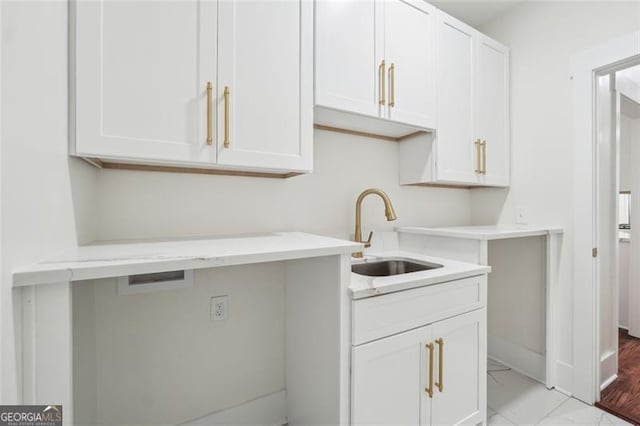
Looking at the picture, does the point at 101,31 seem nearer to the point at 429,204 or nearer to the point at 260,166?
the point at 260,166

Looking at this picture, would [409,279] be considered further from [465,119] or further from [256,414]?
[465,119]

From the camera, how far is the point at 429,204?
86.6 inches

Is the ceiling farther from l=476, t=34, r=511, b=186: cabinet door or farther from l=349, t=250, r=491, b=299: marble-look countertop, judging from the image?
l=349, t=250, r=491, b=299: marble-look countertop

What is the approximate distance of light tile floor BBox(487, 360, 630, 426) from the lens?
1570mm

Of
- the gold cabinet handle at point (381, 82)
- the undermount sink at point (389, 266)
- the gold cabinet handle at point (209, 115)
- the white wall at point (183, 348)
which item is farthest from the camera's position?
the undermount sink at point (389, 266)

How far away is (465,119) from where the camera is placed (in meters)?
1.89

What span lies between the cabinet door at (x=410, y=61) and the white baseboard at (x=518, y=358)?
67.3 inches

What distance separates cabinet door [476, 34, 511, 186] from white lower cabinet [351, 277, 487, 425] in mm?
1014

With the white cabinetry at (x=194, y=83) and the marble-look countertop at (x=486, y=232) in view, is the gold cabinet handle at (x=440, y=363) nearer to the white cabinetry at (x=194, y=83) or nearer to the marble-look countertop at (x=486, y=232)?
the marble-look countertop at (x=486, y=232)

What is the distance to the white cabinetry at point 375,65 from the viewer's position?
1.38m

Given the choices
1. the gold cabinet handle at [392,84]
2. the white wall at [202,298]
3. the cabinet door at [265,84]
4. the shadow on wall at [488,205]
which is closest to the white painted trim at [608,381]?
the shadow on wall at [488,205]

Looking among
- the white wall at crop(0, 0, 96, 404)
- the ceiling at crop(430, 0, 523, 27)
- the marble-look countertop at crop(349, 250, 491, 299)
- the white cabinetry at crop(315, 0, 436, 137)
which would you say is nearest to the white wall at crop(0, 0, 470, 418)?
the white wall at crop(0, 0, 96, 404)

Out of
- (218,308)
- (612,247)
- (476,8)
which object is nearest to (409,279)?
(218,308)

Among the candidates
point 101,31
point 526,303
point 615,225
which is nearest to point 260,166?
point 101,31
